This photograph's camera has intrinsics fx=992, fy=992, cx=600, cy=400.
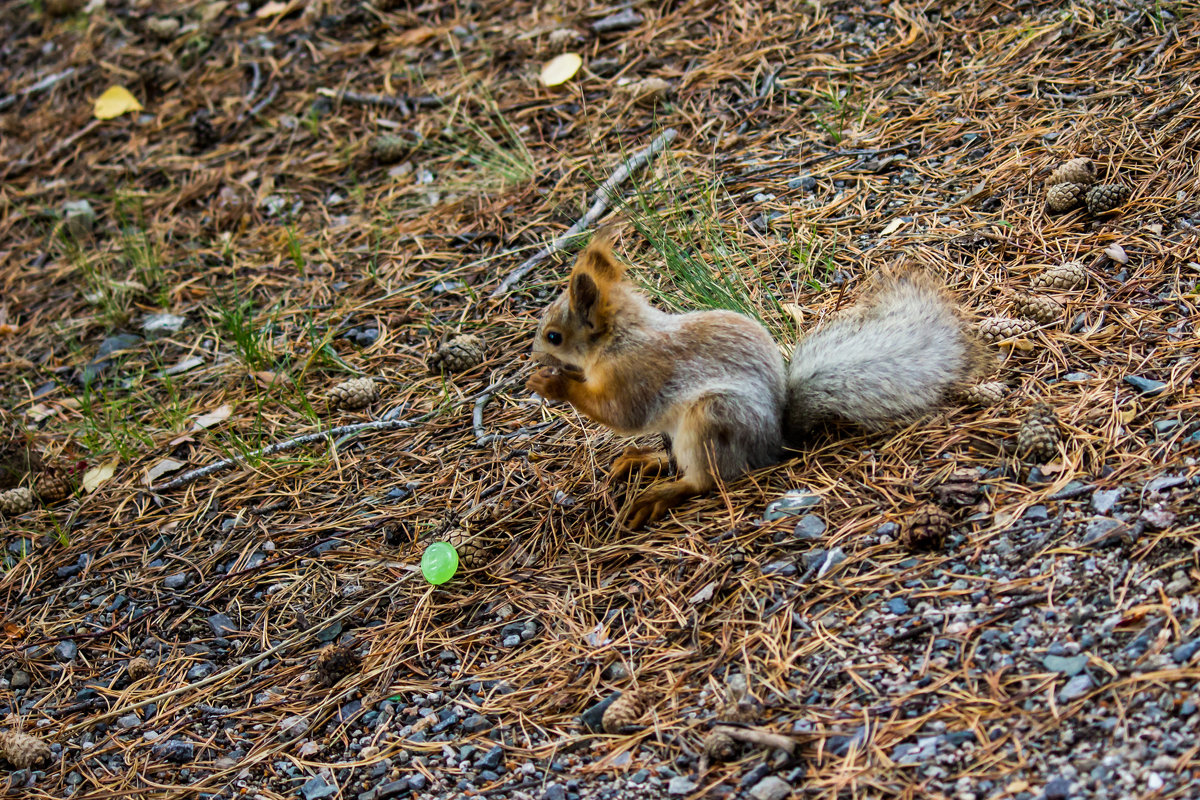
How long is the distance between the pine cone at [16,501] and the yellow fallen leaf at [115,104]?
2.45 m

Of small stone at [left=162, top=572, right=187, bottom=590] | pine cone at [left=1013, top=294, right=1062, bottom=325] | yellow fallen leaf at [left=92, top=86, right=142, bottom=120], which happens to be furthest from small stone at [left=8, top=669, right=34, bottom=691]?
yellow fallen leaf at [left=92, top=86, right=142, bottom=120]

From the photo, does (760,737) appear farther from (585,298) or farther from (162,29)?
(162,29)

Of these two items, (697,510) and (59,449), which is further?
(59,449)

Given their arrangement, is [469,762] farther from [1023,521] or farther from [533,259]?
[533,259]

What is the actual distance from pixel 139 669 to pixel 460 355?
1299mm

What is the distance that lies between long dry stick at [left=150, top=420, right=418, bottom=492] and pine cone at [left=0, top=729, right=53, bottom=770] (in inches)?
35.4

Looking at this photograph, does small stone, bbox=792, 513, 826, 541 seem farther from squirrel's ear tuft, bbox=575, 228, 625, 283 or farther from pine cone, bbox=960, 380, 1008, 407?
squirrel's ear tuft, bbox=575, 228, 625, 283

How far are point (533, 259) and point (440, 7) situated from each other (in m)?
2.02

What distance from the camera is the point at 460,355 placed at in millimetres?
3203

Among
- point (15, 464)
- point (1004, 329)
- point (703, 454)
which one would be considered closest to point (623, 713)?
point (703, 454)

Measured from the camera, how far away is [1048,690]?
166 centimetres

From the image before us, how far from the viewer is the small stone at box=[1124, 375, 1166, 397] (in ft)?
7.22

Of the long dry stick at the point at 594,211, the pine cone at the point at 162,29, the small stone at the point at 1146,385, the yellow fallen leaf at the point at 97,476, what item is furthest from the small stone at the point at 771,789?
the pine cone at the point at 162,29

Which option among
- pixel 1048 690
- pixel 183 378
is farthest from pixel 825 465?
pixel 183 378
